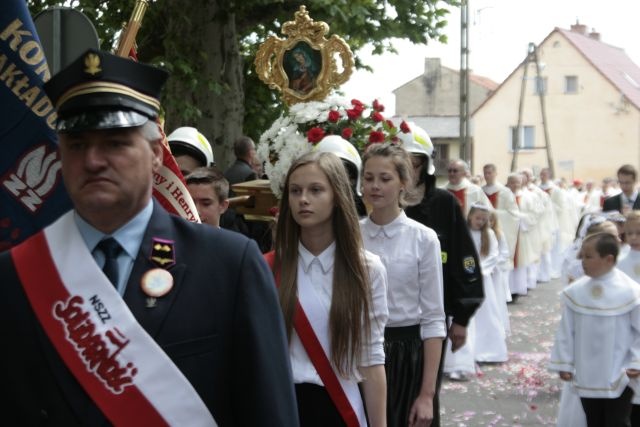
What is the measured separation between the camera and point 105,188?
2.49m

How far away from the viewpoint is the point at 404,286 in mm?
5418

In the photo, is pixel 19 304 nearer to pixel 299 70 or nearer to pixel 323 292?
pixel 323 292

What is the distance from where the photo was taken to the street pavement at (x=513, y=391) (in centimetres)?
942

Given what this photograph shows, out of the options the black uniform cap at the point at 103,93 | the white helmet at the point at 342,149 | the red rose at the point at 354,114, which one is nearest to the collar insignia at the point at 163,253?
the black uniform cap at the point at 103,93

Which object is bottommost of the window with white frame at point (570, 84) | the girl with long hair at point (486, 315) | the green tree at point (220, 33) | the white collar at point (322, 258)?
the girl with long hair at point (486, 315)

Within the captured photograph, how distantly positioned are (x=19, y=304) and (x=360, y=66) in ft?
55.0

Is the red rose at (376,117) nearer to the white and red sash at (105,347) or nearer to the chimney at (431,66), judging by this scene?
the white and red sash at (105,347)

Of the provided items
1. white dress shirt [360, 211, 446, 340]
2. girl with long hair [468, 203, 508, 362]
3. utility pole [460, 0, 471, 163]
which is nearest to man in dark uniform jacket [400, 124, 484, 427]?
white dress shirt [360, 211, 446, 340]

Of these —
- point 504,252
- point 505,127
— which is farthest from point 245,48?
point 505,127

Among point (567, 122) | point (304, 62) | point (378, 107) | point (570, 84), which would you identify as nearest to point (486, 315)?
point (304, 62)

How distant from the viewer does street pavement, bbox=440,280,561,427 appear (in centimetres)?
942

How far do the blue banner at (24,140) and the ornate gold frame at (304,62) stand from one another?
3703 mm

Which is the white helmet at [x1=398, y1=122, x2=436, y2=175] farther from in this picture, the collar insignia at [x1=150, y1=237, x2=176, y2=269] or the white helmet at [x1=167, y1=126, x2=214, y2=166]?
the collar insignia at [x1=150, y1=237, x2=176, y2=269]

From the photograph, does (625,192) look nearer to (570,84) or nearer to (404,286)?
(404,286)
